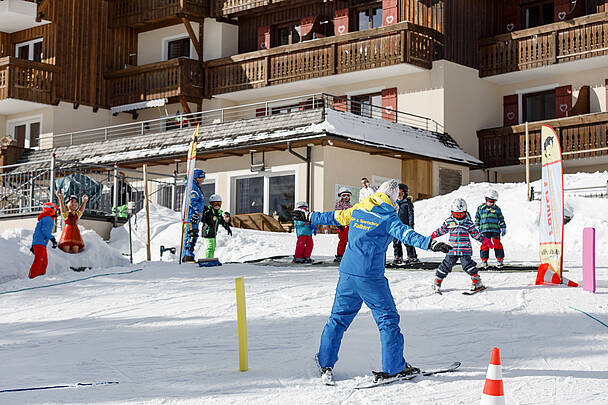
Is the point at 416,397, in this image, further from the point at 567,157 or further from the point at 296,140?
the point at 567,157

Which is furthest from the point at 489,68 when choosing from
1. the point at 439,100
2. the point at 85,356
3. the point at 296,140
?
the point at 85,356

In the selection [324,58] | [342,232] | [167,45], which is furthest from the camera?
[167,45]

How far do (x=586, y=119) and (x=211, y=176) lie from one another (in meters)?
11.3

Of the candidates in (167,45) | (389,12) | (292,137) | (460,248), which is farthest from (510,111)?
(460,248)

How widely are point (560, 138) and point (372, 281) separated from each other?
19144 millimetres

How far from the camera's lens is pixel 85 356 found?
309 inches

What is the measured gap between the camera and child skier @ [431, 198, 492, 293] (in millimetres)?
10578

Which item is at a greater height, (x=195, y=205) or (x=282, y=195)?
(x=282, y=195)

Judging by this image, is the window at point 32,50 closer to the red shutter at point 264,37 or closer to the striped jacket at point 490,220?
the red shutter at point 264,37

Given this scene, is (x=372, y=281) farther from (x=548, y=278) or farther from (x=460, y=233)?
(x=548, y=278)

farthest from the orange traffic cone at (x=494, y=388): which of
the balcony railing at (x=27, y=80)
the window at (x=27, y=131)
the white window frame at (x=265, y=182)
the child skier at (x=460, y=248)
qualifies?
the window at (x=27, y=131)

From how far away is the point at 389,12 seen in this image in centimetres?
2653

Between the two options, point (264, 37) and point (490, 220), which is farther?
point (264, 37)

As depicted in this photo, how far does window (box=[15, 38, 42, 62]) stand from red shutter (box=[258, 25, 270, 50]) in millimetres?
8872
